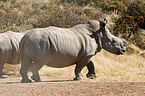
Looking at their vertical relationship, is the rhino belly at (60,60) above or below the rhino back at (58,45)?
below

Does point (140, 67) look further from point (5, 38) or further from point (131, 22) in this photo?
point (5, 38)

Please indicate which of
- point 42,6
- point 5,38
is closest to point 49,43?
point 5,38

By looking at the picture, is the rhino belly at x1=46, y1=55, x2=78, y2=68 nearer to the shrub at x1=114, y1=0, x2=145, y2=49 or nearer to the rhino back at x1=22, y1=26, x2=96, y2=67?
the rhino back at x1=22, y1=26, x2=96, y2=67

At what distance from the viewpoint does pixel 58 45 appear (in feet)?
26.1

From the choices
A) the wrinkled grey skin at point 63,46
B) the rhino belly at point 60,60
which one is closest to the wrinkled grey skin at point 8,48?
the wrinkled grey skin at point 63,46

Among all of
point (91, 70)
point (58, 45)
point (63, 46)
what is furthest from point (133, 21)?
point (58, 45)

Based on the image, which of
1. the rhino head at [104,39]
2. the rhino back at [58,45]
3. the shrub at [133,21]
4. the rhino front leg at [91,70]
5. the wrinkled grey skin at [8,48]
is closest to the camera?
the rhino back at [58,45]

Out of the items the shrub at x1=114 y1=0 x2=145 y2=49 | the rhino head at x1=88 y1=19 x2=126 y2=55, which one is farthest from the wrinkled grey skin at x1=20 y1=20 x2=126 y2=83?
the shrub at x1=114 y1=0 x2=145 y2=49

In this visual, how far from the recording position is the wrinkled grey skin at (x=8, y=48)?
Answer: 34.3 feet

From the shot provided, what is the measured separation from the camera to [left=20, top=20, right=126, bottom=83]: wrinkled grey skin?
773 centimetres

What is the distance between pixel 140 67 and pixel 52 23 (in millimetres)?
5175

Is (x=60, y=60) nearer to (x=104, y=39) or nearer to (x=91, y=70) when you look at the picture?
(x=91, y=70)

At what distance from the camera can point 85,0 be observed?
21.5 meters

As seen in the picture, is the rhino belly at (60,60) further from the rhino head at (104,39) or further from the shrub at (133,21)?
the shrub at (133,21)
